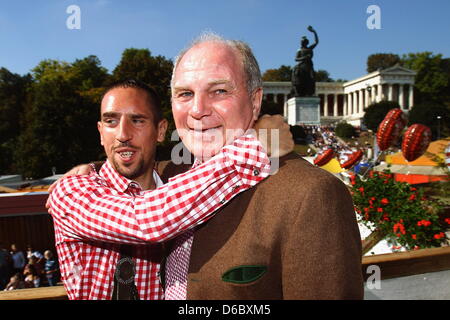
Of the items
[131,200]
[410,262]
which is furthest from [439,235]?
[131,200]

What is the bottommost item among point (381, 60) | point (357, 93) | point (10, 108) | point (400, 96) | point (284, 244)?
point (284, 244)

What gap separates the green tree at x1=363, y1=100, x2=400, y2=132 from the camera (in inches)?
2159

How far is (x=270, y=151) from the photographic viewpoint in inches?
64.0

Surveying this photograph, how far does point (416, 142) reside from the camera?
10453 mm

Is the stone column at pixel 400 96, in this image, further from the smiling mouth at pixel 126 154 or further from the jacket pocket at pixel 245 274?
the jacket pocket at pixel 245 274

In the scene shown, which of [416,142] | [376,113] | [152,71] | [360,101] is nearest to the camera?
[416,142]

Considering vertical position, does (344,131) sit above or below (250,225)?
below

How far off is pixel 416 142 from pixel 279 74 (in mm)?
87607

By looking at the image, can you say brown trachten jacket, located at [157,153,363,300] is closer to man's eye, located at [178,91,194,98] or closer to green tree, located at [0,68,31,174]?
man's eye, located at [178,91,194,98]

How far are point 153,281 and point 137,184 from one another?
23.4 inches

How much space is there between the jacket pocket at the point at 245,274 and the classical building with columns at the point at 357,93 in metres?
66.1

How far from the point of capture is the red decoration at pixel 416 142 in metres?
10.5

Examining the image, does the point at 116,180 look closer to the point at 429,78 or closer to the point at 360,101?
the point at 360,101

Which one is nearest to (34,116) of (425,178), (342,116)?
(425,178)
